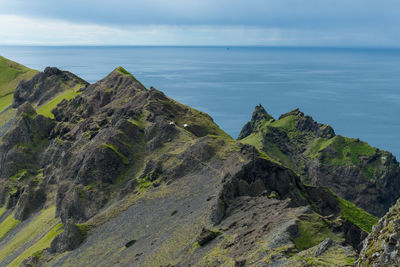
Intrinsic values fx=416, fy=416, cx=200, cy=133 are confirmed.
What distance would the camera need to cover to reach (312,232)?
48.8m

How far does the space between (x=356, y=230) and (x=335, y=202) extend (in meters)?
13.3

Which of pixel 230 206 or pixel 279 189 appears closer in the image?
pixel 230 206

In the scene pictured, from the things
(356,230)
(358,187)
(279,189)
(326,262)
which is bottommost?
(358,187)

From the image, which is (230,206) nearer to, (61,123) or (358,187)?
(61,123)

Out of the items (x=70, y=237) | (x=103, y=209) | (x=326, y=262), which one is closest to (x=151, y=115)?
(x=103, y=209)

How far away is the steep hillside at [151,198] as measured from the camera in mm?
52344

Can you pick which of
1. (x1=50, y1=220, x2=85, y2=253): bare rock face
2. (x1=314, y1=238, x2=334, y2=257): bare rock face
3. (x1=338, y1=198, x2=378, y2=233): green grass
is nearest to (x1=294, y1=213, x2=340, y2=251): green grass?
(x1=314, y1=238, x2=334, y2=257): bare rock face

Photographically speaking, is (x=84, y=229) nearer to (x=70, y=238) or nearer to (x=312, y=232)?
(x=70, y=238)

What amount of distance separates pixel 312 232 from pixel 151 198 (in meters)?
42.8

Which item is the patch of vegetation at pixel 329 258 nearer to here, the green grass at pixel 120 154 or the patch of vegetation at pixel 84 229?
the patch of vegetation at pixel 84 229

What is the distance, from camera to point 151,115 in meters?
118

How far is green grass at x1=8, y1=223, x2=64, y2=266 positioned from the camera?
92.7 m

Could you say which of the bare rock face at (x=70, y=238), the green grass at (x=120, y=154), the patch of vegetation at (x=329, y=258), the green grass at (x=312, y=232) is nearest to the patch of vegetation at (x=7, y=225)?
the green grass at (x=120, y=154)

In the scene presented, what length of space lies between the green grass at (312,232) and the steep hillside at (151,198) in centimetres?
16
